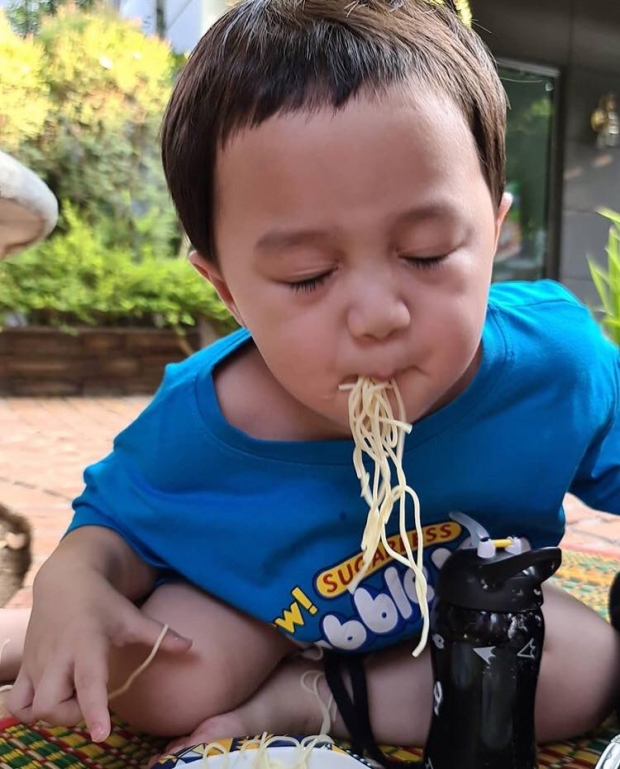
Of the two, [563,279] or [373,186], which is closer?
[373,186]

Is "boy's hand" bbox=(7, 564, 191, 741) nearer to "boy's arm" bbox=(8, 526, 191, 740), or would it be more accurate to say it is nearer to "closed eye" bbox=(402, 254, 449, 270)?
"boy's arm" bbox=(8, 526, 191, 740)

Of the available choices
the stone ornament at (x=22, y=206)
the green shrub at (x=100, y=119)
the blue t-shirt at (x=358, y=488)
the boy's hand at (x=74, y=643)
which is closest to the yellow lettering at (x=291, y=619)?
the blue t-shirt at (x=358, y=488)

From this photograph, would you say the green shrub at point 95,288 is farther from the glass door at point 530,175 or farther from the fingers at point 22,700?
the fingers at point 22,700

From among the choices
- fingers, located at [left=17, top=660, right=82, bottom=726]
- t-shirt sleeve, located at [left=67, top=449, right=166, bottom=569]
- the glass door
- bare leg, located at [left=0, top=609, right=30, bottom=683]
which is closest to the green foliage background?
the glass door

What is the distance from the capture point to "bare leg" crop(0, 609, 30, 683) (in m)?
1.01

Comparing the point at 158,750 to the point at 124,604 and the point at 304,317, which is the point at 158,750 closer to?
the point at 124,604

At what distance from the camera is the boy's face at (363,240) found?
663 mm

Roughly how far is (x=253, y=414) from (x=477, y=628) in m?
0.36

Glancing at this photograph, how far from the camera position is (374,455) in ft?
2.47

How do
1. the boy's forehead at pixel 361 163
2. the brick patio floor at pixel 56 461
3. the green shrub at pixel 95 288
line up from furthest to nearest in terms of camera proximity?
1. the green shrub at pixel 95 288
2. the brick patio floor at pixel 56 461
3. the boy's forehead at pixel 361 163

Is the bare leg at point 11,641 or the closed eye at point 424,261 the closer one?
the closed eye at point 424,261

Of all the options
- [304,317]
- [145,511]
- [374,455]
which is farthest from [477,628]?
[145,511]

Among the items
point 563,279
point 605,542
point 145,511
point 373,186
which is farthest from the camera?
point 563,279

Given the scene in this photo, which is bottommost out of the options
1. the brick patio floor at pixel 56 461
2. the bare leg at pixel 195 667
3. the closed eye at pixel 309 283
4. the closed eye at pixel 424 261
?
the brick patio floor at pixel 56 461
